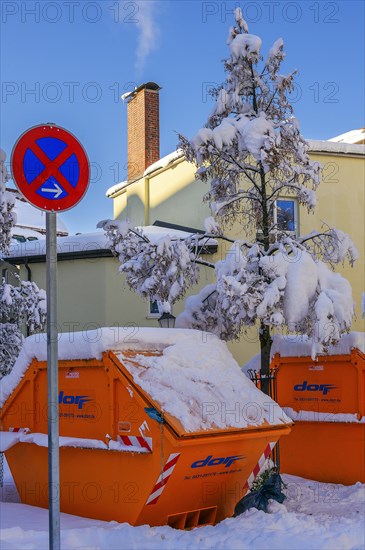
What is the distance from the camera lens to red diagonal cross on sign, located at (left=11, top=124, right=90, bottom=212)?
14.9 feet

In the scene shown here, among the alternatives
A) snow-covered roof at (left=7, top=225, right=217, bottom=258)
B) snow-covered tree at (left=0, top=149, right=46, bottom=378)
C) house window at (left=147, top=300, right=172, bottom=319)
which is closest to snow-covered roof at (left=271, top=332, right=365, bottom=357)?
snow-covered tree at (left=0, top=149, right=46, bottom=378)

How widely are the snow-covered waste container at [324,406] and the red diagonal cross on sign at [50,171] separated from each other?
5.52 m

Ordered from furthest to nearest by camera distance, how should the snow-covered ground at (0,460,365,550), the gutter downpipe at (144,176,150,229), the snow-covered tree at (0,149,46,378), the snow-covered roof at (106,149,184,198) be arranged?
1. the gutter downpipe at (144,176,150,229)
2. the snow-covered roof at (106,149,184,198)
3. the snow-covered tree at (0,149,46,378)
4. the snow-covered ground at (0,460,365,550)

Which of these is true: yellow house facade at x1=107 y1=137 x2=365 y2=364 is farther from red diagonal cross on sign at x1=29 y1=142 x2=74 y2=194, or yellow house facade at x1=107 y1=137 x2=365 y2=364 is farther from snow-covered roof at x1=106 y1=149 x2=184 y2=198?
red diagonal cross on sign at x1=29 y1=142 x2=74 y2=194

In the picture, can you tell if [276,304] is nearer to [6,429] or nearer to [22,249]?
[6,429]

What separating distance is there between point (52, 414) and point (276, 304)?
475cm

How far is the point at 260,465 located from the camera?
7410mm

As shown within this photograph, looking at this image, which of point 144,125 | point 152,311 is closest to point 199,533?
point 152,311

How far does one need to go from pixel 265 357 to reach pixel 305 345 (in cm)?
59

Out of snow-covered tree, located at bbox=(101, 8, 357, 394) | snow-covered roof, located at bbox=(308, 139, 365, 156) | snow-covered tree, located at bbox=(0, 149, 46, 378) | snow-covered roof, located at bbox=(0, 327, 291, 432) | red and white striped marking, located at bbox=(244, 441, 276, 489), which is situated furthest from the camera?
snow-covered roof, located at bbox=(308, 139, 365, 156)

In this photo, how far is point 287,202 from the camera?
18094 mm

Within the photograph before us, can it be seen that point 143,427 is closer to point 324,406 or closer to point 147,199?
point 324,406

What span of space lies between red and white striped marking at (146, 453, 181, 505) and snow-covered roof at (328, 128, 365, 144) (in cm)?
1760

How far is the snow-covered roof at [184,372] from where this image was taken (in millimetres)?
6551
